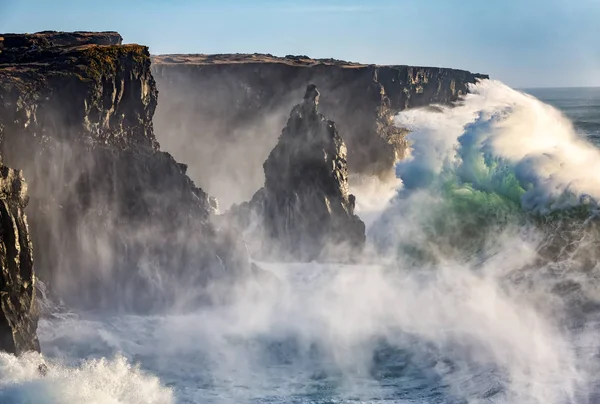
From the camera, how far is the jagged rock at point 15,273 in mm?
27062

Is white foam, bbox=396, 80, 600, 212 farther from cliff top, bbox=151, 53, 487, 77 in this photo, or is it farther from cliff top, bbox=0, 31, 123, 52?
cliff top, bbox=0, 31, 123, 52

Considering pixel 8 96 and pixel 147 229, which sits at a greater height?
pixel 8 96

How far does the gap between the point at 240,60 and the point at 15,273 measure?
45.6 meters

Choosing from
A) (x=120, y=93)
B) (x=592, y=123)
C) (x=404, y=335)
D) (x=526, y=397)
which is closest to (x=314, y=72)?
(x=120, y=93)

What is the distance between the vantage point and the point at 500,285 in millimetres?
39094

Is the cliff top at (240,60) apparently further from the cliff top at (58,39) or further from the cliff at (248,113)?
the cliff top at (58,39)

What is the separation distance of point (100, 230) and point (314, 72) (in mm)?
31602

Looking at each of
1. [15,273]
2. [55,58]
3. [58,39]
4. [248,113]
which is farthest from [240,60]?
[15,273]

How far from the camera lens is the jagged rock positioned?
27062 millimetres

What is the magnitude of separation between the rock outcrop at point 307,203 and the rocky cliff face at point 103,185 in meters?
6.84

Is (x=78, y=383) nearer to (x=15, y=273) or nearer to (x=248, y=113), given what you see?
(x=15, y=273)

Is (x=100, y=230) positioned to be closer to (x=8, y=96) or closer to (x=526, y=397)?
(x=8, y=96)

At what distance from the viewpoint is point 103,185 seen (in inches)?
1455

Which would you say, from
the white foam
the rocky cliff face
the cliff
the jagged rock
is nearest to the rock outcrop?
the rocky cliff face
